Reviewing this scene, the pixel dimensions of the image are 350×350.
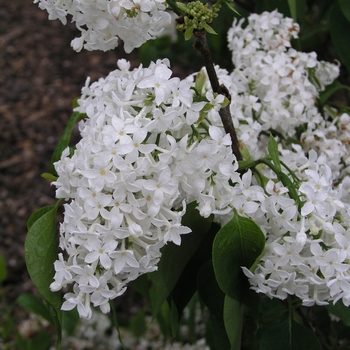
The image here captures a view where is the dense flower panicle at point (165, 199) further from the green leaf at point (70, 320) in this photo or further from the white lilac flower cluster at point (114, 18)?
the green leaf at point (70, 320)

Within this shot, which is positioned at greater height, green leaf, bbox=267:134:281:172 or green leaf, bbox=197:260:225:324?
green leaf, bbox=267:134:281:172

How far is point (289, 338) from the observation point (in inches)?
48.3

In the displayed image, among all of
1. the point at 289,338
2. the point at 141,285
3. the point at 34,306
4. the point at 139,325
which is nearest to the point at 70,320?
the point at 139,325

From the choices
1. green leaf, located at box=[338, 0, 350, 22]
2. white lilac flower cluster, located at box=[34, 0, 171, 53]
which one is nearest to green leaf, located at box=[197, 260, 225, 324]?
white lilac flower cluster, located at box=[34, 0, 171, 53]

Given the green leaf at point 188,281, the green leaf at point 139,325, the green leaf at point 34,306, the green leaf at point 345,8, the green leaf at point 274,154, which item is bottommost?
the green leaf at point 139,325

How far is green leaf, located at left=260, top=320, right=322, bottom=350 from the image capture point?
1.21m

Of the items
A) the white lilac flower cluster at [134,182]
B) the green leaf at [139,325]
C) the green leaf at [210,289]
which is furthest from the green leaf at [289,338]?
the green leaf at [139,325]

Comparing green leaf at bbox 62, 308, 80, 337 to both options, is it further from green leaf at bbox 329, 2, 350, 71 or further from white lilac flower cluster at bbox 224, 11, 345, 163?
green leaf at bbox 329, 2, 350, 71

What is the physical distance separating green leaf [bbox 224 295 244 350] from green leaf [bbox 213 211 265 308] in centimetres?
1

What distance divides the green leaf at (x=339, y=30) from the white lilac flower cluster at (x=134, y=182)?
728 mm

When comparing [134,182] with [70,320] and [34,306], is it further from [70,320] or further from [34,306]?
[70,320]

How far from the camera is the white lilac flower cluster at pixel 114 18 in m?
1.00

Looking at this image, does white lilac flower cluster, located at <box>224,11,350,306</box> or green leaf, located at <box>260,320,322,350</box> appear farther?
green leaf, located at <box>260,320,322,350</box>

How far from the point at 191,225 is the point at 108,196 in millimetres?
232
